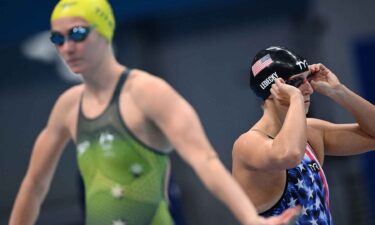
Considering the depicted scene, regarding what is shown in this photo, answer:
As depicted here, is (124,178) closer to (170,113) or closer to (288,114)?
(170,113)

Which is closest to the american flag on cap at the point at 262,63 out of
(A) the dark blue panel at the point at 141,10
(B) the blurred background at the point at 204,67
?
(A) the dark blue panel at the point at 141,10

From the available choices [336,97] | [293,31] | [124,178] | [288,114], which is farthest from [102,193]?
[293,31]

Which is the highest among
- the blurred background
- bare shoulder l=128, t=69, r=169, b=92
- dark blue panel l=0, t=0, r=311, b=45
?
bare shoulder l=128, t=69, r=169, b=92

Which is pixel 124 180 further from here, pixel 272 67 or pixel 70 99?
pixel 272 67

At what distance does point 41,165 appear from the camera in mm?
3799

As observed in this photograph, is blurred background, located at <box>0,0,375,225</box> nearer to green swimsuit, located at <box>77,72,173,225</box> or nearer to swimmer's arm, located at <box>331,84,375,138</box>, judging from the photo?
swimmer's arm, located at <box>331,84,375,138</box>

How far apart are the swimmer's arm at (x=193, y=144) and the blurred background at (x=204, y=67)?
21.3 ft

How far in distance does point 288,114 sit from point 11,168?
276 inches

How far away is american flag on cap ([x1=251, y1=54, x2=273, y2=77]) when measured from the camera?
468cm

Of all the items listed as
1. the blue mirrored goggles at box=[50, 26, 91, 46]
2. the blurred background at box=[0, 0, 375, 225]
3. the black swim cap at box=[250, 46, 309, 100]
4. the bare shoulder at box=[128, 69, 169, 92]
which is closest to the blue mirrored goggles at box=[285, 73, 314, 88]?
the black swim cap at box=[250, 46, 309, 100]

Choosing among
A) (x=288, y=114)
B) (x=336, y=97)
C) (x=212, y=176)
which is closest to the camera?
(x=212, y=176)

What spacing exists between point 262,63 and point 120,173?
5.05 ft

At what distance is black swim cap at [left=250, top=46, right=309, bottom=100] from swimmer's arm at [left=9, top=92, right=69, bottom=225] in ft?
4.59

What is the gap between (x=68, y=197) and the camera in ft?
34.3
